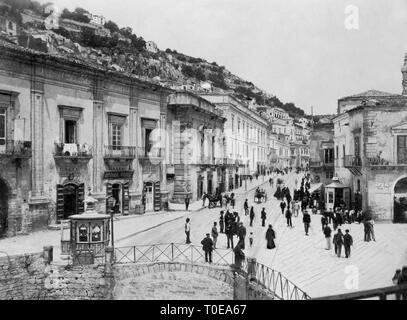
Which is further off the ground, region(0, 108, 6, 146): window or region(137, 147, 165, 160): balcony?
region(0, 108, 6, 146): window

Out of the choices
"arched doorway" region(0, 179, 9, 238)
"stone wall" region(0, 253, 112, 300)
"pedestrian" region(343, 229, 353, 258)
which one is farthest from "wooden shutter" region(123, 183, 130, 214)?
"pedestrian" region(343, 229, 353, 258)

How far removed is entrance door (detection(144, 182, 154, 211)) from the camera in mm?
31031

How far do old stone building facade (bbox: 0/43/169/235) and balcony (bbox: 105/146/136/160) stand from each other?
59mm

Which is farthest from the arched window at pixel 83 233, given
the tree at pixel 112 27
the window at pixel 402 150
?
the tree at pixel 112 27

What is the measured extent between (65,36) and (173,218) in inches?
2556

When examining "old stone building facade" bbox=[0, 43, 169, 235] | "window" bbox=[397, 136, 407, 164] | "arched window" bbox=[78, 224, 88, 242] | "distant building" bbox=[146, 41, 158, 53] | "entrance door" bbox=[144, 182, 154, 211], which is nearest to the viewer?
"arched window" bbox=[78, 224, 88, 242]

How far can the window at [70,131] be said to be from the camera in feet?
82.0

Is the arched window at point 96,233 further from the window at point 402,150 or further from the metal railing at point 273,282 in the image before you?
the window at point 402,150

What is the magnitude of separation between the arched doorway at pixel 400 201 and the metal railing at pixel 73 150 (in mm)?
18410

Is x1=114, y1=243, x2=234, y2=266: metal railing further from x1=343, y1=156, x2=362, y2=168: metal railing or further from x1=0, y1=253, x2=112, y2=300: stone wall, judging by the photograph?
x1=343, y1=156, x2=362, y2=168: metal railing
